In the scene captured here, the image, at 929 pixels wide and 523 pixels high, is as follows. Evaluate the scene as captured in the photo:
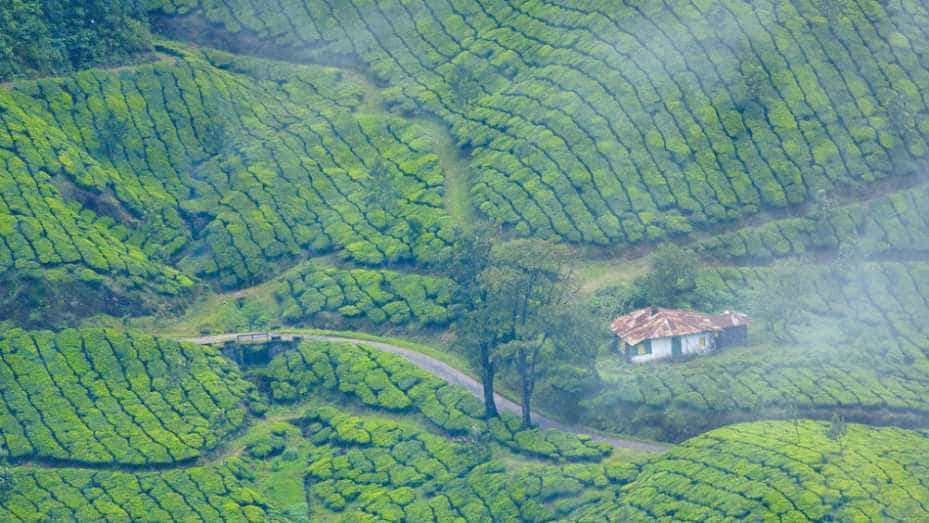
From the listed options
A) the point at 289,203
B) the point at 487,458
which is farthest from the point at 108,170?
the point at 487,458

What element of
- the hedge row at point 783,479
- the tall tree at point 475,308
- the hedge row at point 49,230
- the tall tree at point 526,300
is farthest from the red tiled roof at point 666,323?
the hedge row at point 49,230

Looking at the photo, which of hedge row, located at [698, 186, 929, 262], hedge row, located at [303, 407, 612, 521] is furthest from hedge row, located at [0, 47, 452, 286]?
hedge row, located at [698, 186, 929, 262]

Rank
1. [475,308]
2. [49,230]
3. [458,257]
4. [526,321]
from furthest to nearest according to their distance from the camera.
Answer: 1. [49,230]
2. [458,257]
3. [475,308]
4. [526,321]

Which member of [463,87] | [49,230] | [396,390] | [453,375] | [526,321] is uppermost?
[463,87]

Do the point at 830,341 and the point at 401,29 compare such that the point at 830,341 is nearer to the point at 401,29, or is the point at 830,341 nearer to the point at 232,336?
the point at 232,336

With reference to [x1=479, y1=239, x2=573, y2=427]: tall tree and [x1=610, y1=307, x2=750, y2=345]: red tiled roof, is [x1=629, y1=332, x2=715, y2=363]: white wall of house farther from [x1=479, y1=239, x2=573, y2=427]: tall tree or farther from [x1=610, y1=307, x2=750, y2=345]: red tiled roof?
[x1=479, y1=239, x2=573, y2=427]: tall tree

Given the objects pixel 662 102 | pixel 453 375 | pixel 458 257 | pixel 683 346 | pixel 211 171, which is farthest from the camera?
pixel 211 171

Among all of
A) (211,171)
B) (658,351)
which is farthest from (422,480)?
(211,171)

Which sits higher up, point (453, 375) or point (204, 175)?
point (204, 175)

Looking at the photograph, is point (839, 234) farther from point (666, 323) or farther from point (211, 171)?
point (211, 171)
